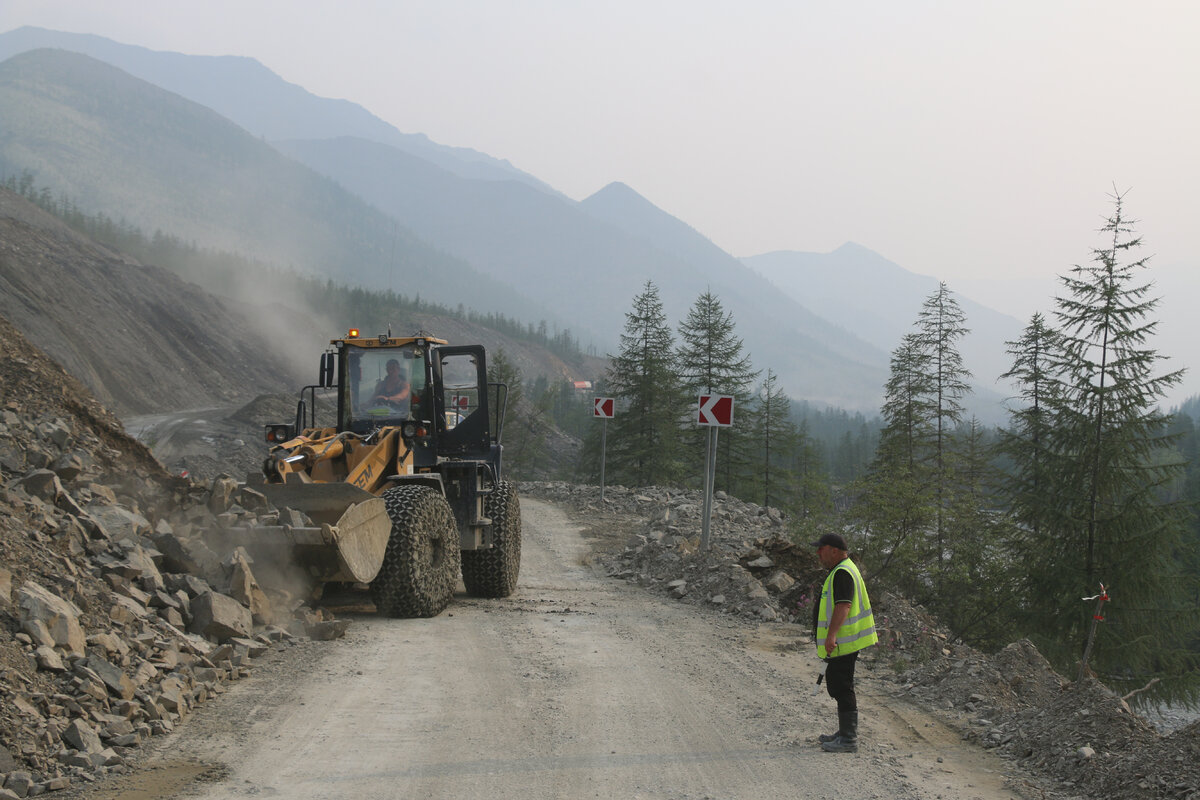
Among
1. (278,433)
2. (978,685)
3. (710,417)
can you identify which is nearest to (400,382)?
(278,433)

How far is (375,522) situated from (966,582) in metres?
15.6

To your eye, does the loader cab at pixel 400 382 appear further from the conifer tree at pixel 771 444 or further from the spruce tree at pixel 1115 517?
the conifer tree at pixel 771 444

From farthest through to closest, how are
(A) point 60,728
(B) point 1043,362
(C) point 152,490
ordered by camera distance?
(B) point 1043,362, (C) point 152,490, (A) point 60,728

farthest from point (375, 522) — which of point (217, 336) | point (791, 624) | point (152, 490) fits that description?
point (217, 336)

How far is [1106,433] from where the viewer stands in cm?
2189

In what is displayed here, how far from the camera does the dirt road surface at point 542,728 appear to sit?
5.31m

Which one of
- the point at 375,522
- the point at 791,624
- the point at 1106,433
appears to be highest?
the point at 1106,433

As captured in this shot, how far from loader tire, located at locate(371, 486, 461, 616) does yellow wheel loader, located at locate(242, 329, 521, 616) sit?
1cm

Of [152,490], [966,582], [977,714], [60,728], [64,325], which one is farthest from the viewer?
[64,325]

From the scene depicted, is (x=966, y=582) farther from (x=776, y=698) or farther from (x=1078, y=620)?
(x=776, y=698)

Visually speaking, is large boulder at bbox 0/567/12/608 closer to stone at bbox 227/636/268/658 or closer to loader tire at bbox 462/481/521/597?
stone at bbox 227/636/268/658

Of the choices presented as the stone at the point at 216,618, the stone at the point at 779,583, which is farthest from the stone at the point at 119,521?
the stone at the point at 779,583

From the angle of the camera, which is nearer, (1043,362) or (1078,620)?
A: (1078,620)

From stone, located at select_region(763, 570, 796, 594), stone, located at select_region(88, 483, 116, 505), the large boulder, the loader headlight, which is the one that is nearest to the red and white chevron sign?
stone, located at select_region(763, 570, 796, 594)
